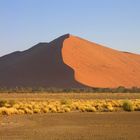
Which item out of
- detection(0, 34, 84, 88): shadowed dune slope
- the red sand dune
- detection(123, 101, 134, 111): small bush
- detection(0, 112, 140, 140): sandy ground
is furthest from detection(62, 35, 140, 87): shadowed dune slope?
detection(0, 112, 140, 140): sandy ground

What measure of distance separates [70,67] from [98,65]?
8480 millimetres

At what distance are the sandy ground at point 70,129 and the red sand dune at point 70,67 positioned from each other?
65514 mm

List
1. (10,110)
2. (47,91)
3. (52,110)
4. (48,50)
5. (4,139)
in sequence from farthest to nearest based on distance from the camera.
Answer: (48,50), (47,91), (52,110), (10,110), (4,139)

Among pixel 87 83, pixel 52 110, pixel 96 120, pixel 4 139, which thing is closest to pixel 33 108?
pixel 52 110

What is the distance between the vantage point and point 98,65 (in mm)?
106500

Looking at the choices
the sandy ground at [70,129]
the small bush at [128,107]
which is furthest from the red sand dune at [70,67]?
the sandy ground at [70,129]

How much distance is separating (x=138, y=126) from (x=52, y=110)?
13.3 metres

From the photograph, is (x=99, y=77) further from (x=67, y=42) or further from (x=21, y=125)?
(x=21, y=125)

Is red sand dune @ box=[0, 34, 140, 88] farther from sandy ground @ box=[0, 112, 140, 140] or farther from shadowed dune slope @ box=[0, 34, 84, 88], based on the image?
sandy ground @ box=[0, 112, 140, 140]

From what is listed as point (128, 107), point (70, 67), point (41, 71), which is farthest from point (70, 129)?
point (41, 71)

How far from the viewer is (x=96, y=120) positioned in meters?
31.1

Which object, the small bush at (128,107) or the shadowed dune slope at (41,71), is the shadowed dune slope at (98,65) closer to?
the shadowed dune slope at (41,71)

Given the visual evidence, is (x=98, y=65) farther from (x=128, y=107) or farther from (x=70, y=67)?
(x=128, y=107)

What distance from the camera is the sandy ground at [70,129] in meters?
22.0
